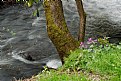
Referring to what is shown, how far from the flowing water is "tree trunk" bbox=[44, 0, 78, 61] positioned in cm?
141

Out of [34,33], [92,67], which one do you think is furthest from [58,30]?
[34,33]

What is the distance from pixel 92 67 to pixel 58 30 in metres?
1.84

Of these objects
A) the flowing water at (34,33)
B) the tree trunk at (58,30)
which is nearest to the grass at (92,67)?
the tree trunk at (58,30)

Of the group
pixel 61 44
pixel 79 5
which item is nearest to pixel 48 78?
pixel 61 44

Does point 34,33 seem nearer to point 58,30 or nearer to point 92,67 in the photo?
point 58,30

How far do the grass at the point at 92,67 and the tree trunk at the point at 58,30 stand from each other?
75cm

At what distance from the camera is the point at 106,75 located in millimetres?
5566

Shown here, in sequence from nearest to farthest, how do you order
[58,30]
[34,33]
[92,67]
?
[92,67]
[58,30]
[34,33]

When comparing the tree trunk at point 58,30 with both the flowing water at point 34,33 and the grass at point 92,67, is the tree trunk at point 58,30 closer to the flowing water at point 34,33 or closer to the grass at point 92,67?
the grass at point 92,67

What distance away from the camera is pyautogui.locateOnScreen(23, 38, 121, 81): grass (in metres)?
5.46

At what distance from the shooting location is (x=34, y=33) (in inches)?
521

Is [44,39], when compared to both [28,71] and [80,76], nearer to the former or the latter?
[28,71]

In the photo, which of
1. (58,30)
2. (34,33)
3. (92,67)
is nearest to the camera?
(92,67)

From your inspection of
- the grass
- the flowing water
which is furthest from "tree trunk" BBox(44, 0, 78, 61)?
the flowing water
